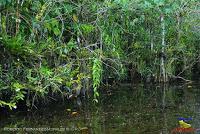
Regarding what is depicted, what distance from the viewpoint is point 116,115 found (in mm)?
8172

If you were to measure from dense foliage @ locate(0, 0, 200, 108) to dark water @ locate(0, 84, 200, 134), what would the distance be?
1.29ft

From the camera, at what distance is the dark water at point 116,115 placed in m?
7.16

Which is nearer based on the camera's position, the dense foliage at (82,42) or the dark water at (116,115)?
the dark water at (116,115)

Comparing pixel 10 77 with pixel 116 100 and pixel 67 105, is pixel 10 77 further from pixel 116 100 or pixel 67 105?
pixel 116 100

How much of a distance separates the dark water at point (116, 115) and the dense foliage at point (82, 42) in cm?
39

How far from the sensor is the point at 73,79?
28.7ft

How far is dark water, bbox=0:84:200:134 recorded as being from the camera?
716 cm

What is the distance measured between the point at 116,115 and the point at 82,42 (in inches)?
82.1

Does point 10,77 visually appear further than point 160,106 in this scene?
No

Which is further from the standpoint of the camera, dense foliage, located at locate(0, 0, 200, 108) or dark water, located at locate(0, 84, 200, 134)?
dense foliage, located at locate(0, 0, 200, 108)

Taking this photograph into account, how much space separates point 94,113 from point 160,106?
1480 millimetres

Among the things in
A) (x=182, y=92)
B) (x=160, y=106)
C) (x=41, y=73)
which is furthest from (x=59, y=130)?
(x=182, y=92)

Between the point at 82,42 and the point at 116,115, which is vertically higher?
the point at 82,42

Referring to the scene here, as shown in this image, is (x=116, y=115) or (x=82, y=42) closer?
(x=116, y=115)
